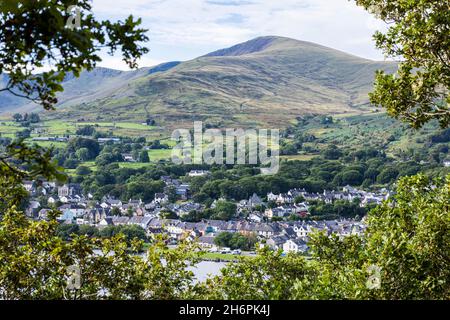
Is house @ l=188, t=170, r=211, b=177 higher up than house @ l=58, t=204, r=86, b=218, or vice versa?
house @ l=188, t=170, r=211, b=177

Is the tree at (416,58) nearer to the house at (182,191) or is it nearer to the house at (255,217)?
the house at (255,217)

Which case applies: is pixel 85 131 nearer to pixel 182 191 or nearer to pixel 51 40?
pixel 182 191

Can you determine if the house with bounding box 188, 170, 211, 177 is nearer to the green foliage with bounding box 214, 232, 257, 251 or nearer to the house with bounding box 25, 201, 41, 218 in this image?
the house with bounding box 25, 201, 41, 218

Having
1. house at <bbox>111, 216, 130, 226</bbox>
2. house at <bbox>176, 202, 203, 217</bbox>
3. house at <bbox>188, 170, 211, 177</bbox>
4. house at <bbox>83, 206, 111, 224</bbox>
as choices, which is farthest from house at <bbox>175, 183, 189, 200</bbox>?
house at <bbox>111, 216, 130, 226</bbox>

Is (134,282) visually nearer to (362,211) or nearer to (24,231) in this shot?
(24,231)

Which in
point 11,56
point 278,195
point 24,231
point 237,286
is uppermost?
point 11,56

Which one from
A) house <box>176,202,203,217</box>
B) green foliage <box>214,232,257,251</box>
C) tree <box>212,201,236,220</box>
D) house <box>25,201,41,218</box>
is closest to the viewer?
green foliage <box>214,232,257,251</box>
